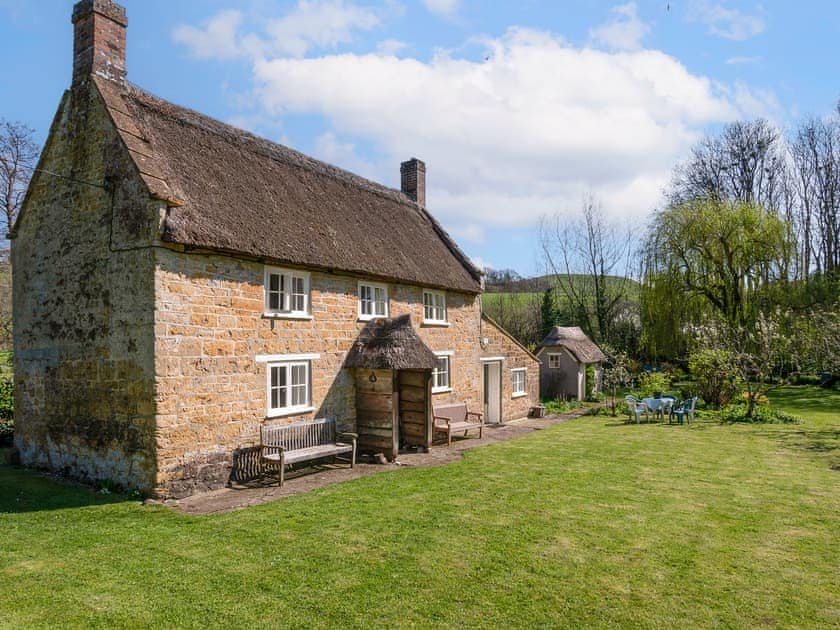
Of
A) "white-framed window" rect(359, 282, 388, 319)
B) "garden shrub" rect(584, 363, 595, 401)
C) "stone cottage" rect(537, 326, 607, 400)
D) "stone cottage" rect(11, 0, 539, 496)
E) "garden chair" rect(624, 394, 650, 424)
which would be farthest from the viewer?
"garden shrub" rect(584, 363, 595, 401)

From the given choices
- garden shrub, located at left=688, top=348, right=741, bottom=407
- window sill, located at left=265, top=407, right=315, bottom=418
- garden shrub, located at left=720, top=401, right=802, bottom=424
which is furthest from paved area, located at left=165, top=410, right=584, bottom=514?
garden shrub, located at left=688, top=348, right=741, bottom=407

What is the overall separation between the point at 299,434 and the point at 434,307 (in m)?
6.50

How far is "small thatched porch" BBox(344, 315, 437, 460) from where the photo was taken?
43.2 ft

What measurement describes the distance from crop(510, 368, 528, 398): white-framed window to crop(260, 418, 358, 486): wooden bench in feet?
30.2

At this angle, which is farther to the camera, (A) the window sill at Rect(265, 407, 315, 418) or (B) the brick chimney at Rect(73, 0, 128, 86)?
(A) the window sill at Rect(265, 407, 315, 418)

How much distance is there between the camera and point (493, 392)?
20.0 meters

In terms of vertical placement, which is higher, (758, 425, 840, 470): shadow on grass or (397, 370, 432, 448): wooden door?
(397, 370, 432, 448): wooden door

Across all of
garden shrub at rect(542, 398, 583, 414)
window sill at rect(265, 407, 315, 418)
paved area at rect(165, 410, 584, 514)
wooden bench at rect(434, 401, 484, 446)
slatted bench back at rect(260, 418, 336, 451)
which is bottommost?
garden shrub at rect(542, 398, 583, 414)

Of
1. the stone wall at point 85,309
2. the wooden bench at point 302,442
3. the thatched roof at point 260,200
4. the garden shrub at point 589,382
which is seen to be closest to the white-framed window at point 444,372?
the thatched roof at point 260,200

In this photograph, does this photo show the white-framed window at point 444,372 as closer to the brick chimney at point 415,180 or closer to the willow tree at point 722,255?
the brick chimney at point 415,180

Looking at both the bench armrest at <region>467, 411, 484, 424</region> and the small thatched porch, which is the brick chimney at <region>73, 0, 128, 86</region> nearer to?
the small thatched porch

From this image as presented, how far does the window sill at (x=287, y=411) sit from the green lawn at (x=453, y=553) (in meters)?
2.26

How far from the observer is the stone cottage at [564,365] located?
25.9 m

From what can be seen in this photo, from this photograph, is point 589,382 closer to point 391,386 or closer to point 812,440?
point 812,440
